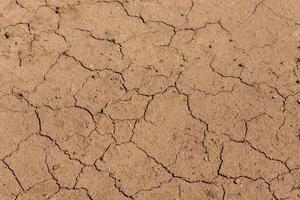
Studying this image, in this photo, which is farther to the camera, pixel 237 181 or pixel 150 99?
pixel 150 99

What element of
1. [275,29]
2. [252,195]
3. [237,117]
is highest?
[275,29]

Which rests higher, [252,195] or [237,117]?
[237,117]

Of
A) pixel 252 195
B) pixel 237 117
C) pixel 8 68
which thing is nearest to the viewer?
pixel 252 195

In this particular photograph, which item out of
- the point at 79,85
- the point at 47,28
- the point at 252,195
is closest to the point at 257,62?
the point at 252,195

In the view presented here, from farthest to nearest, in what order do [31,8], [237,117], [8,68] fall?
[31,8]
[8,68]
[237,117]

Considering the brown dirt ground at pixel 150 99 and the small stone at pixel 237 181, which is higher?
the brown dirt ground at pixel 150 99

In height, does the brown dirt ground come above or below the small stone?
above

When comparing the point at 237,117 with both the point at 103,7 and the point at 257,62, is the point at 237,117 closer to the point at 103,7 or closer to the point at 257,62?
the point at 257,62

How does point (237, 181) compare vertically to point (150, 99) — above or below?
below
